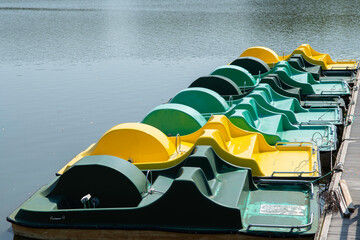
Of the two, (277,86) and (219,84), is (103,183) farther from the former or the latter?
(277,86)

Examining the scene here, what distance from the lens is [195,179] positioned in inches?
333

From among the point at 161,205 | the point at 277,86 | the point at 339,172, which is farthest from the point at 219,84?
the point at 161,205

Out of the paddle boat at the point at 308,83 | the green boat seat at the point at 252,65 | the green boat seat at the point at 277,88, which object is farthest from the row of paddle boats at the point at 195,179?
the green boat seat at the point at 252,65

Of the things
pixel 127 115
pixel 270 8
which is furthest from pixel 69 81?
pixel 270 8

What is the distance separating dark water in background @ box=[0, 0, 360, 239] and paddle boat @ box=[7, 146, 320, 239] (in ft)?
5.98

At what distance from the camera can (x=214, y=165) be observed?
9.77m

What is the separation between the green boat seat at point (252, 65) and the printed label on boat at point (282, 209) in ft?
36.5

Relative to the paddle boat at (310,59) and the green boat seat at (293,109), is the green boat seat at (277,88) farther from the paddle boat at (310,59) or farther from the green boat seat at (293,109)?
the paddle boat at (310,59)

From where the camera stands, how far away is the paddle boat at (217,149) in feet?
33.7

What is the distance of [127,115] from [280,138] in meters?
8.05

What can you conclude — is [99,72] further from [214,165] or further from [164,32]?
[214,165]

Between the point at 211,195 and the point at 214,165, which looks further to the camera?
the point at 214,165

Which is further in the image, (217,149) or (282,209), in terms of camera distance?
(217,149)

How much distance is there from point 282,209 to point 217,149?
1861 mm
